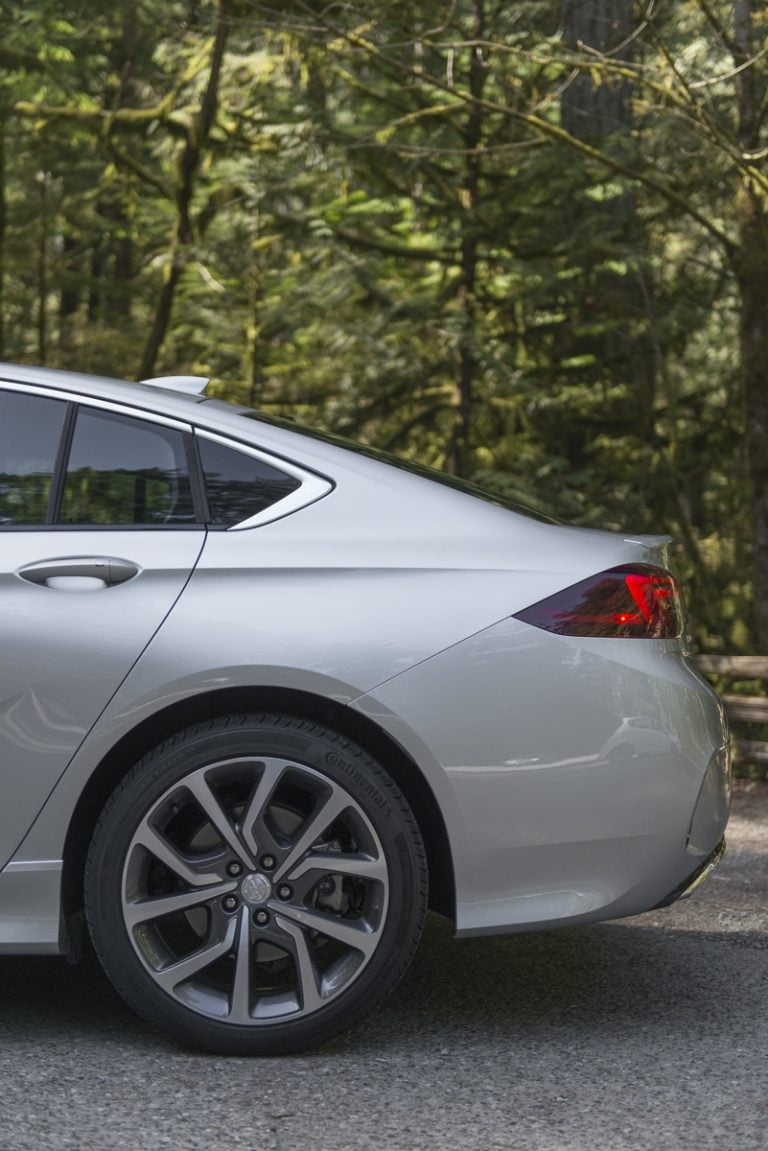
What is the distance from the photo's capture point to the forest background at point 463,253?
35.2ft

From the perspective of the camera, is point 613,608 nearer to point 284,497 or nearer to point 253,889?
point 284,497

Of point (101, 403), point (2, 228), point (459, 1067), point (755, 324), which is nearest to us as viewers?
point (459, 1067)

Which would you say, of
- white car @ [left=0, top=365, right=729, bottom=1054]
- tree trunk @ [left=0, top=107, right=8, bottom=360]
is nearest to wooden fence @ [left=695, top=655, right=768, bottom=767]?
white car @ [left=0, top=365, right=729, bottom=1054]

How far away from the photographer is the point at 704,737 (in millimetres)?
3496

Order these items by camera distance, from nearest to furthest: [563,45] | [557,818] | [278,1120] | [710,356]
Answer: [278,1120] → [557,818] → [563,45] → [710,356]

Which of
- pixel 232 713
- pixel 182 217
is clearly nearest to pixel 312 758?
pixel 232 713

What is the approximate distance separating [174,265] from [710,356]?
18.8 feet

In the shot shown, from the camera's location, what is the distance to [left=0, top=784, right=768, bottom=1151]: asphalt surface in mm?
2902

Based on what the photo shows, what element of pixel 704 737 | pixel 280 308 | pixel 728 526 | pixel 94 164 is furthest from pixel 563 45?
pixel 94 164

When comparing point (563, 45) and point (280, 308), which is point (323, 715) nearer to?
point (563, 45)

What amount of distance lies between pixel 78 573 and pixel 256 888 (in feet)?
2.83

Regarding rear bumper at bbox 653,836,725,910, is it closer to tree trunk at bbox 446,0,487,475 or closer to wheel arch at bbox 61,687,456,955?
wheel arch at bbox 61,687,456,955

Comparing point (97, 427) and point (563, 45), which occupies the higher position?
point (563, 45)

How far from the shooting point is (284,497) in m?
3.55
